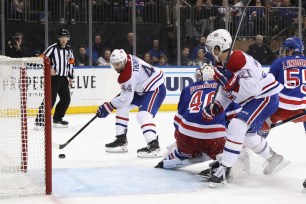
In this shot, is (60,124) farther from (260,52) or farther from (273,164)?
(260,52)

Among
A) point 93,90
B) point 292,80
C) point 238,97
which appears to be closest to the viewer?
point 238,97

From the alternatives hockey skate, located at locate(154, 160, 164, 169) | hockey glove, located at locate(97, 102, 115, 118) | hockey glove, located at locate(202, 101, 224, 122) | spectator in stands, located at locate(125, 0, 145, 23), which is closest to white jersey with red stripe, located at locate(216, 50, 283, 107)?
hockey glove, located at locate(202, 101, 224, 122)

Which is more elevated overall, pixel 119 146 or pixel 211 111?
pixel 211 111

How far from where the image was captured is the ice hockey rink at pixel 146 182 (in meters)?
3.48

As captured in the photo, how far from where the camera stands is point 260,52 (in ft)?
34.1

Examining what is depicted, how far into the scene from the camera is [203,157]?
4.27 m

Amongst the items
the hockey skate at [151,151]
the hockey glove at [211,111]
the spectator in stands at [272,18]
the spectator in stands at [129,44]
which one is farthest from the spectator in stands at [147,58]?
the hockey glove at [211,111]

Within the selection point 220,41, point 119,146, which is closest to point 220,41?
point 220,41

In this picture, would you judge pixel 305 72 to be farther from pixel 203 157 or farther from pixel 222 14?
pixel 222 14

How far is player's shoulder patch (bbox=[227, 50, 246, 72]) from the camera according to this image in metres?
3.73

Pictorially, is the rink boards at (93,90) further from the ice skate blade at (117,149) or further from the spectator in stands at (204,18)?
the ice skate blade at (117,149)

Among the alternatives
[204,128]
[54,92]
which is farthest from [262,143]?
[54,92]

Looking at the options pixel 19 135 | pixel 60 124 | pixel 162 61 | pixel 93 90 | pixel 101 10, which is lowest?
pixel 60 124

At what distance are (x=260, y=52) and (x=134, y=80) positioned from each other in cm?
569
